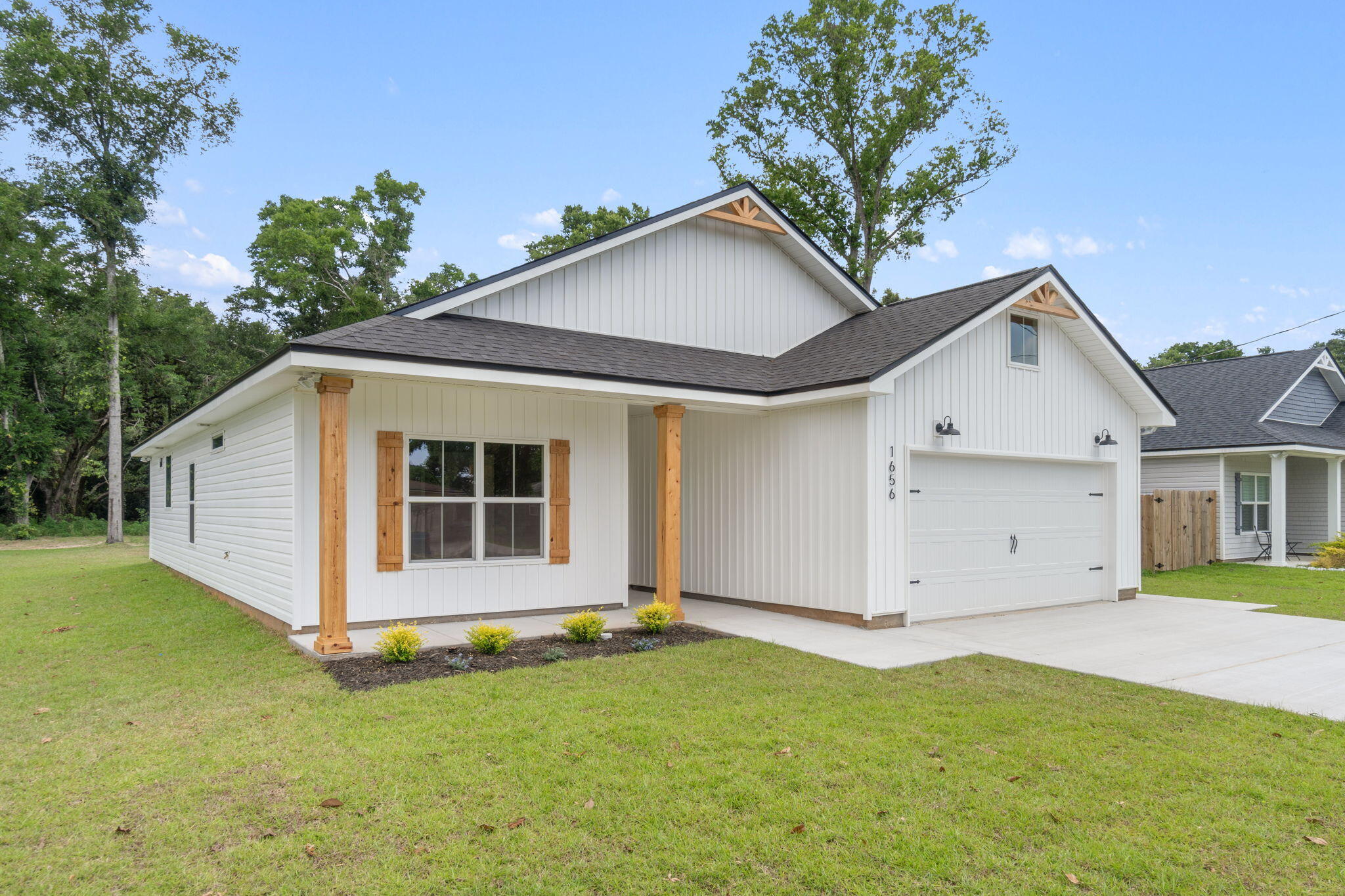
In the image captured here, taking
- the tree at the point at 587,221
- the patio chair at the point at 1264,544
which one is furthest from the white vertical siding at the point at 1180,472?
the tree at the point at 587,221

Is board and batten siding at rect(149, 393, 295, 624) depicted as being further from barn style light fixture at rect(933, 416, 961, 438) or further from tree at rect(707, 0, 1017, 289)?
tree at rect(707, 0, 1017, 289)

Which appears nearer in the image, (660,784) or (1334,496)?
(660,784)

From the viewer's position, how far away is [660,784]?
405cm

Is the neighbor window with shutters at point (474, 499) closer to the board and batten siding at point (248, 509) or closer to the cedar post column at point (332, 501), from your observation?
the board and batten siding at point (248, 509)

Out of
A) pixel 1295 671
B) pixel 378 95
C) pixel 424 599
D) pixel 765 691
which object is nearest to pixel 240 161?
pixel 378 95

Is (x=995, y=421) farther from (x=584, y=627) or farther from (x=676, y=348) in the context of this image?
(x=584, y=627)

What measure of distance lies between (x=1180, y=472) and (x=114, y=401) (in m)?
29.8

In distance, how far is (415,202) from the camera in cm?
3378

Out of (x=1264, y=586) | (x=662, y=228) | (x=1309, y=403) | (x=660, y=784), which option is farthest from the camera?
(x=1309, y=403)

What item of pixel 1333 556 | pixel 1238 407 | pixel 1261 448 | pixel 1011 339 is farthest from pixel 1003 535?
pixel 1238 407

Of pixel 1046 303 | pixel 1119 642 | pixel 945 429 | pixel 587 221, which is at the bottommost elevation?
pixel 1119 642

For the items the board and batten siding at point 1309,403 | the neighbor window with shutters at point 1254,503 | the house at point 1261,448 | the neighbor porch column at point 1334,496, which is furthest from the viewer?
the board and batten siding at point 1309,403

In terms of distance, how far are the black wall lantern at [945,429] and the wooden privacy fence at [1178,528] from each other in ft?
26.3

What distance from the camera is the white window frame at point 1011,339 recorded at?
1031 centimetres
